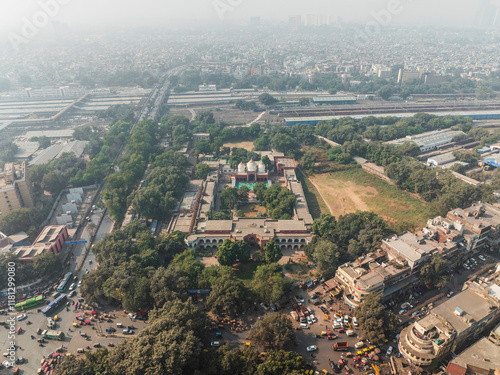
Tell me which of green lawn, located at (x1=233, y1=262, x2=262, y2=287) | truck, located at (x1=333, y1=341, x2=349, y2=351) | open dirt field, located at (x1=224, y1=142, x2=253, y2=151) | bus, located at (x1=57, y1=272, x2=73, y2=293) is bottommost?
green lawn, located at (x1=233, y1=262, x2=262, y2=287)

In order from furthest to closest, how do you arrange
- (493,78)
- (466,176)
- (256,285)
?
(493,78) < (466,176) < (256,285)

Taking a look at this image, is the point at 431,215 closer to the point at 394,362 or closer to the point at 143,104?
the point at 394,362

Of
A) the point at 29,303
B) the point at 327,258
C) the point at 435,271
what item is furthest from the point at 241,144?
the point at 29,303

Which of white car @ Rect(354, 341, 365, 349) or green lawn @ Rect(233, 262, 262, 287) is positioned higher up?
white car @ Rect(354, 341, 365, 349)

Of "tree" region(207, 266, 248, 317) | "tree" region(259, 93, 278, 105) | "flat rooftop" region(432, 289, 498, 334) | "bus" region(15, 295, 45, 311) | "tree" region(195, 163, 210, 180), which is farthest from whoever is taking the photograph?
"tree" region(259, 93, 278, 105)

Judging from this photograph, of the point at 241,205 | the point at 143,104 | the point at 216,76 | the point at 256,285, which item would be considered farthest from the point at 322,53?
the point at 256,285

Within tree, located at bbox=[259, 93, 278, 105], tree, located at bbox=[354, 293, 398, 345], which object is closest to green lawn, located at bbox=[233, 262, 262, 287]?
tree, located at bbox=[354, 293, 398, 345]

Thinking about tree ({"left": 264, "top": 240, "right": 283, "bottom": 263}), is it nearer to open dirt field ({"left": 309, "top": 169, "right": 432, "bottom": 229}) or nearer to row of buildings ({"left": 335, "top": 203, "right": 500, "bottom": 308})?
row of buildings ({"left": 335, "top": 203, "right": 500, "bottom": 308})
